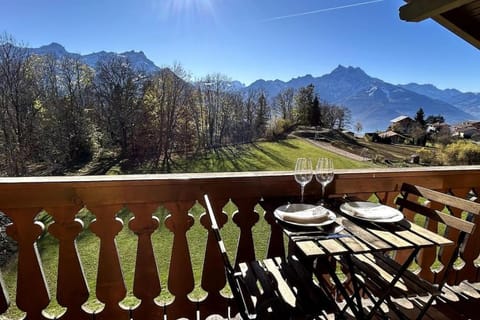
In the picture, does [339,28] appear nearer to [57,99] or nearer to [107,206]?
[57,99]

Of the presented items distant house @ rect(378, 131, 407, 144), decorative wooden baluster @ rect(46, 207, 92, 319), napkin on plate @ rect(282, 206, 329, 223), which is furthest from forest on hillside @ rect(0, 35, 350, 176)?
napkin on plate @ rect(282, 206, 329, 223)

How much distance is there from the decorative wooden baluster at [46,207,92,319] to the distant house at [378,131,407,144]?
16134 millimetres

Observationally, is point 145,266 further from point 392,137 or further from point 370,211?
point 392,137

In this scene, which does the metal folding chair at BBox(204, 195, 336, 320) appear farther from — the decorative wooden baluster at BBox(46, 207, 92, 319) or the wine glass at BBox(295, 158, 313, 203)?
the decorative wooden baluster at BBox(46, 207, 92, 319)

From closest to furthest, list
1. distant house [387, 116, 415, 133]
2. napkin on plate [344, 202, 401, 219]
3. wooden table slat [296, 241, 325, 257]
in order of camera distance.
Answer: wooden table slat [296, 241, 325, 257] < napkin on plate [344, 202, 401, 219] < distant house [387, 116, 415, 133]

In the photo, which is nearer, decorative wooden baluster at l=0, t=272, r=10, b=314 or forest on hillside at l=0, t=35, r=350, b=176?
decorative wooden baluster at l=0, t=272, r=10, b=314

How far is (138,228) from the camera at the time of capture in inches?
49.6

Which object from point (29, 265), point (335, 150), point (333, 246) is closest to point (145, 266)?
point (29, 265)

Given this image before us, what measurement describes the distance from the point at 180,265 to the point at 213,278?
18cm

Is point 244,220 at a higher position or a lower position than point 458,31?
lower

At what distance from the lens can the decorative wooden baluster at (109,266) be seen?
1.23 metres

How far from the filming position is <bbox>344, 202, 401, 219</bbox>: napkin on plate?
47.7 inches

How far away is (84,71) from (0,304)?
14.0 metres

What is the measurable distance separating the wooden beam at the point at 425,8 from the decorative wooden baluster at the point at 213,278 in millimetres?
1547
